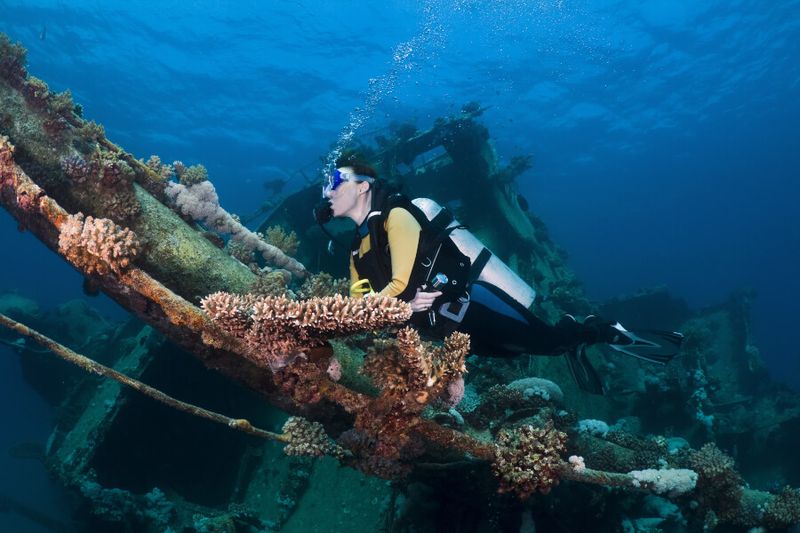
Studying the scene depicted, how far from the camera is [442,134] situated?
1238 cm

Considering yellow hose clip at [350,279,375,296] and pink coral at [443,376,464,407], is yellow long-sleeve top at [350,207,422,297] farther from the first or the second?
pink coral at [443,376,464,407]

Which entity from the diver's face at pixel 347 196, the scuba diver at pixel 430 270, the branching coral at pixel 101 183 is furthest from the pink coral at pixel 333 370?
the branching coral at pixel 101 183

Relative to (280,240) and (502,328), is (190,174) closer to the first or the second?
(280,240)

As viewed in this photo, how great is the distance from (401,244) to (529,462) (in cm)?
213

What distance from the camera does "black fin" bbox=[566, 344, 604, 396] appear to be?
5.85 m

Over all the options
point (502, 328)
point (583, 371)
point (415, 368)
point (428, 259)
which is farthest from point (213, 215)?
point (583, 371)

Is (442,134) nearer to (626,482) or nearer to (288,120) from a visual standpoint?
(626,482)

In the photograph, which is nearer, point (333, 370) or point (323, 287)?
point (333, 370)

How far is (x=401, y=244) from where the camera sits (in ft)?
12.2

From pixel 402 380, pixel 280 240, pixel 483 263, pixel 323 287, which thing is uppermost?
pixel 483 263

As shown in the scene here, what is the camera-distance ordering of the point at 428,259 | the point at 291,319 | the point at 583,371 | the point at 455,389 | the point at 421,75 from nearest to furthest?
the point at 291,319 < the point at 455,389 < the point at 428,259 < the point at 583,371 < the point at 421,75

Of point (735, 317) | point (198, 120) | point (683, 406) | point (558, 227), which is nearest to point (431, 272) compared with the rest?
point (683, 406)

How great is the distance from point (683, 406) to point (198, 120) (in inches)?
1903

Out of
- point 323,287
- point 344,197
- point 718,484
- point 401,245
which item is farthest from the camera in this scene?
point 323,287
